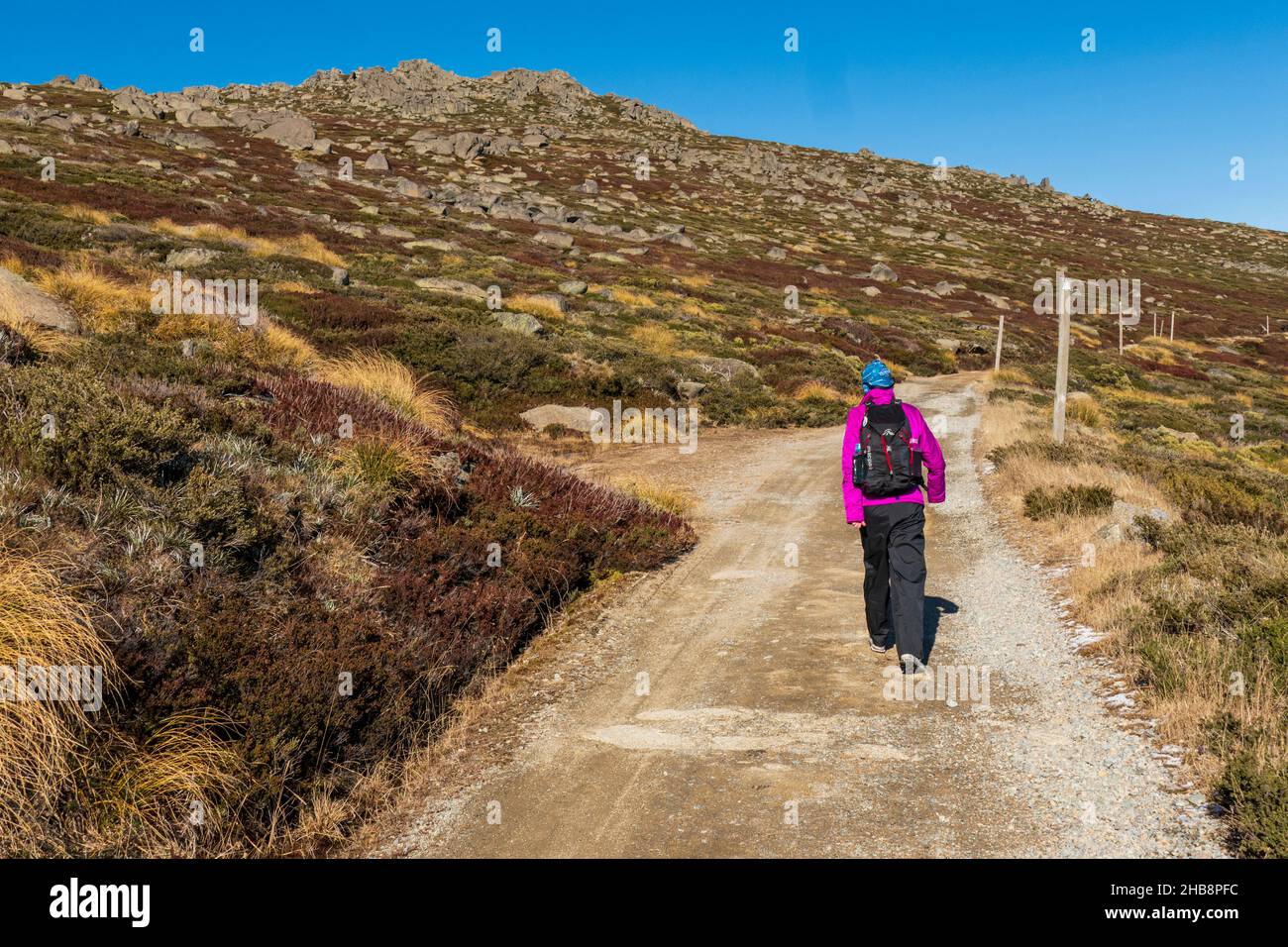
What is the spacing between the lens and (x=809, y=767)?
4.77 m

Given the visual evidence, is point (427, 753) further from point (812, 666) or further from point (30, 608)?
point (812, 666)

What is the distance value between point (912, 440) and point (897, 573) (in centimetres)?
108

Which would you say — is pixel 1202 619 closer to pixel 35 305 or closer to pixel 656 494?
pixel 656 494

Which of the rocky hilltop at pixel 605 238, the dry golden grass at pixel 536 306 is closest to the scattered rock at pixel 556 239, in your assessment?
the rocky hilltop at pixel 605 238

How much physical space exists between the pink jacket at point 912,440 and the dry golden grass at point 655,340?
68.1 ft

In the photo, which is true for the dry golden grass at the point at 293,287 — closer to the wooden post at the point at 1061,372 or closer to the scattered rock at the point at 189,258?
the scattered rock at the point at 189,258

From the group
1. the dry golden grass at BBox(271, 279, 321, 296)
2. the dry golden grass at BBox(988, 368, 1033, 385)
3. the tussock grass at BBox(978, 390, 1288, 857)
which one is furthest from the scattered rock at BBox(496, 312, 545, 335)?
the dry golden grass at BBox(988, 368, 1033, 385)

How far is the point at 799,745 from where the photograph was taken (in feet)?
16.7

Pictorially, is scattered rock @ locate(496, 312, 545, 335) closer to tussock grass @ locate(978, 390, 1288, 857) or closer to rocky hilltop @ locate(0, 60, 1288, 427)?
rocky hilltop @ locate(0, 60, 1288, 427)

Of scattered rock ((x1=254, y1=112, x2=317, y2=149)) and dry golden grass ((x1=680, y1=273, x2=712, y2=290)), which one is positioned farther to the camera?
scattered rock ((x1=254, y1=112, x2=317, y2=149))

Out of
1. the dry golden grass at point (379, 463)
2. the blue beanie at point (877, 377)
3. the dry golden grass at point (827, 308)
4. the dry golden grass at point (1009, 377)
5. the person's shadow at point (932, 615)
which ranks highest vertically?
the dry golden grass at point (827, 308)

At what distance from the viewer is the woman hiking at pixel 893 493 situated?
6.29 metres

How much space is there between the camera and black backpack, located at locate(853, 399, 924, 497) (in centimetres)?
630

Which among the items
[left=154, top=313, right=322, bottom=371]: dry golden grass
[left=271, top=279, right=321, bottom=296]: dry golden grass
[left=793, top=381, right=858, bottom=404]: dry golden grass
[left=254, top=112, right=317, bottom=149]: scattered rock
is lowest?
[left=793, top=381, right=858, bottom=404]: dry golden grass
